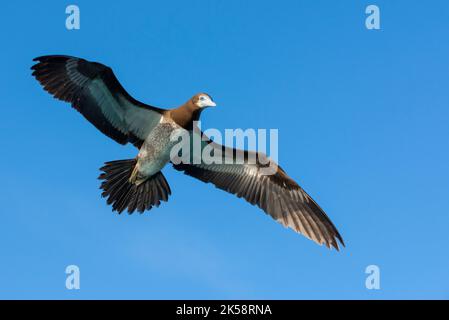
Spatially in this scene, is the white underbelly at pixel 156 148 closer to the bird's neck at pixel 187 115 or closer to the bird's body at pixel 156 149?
the bird's body at pixel 156 149

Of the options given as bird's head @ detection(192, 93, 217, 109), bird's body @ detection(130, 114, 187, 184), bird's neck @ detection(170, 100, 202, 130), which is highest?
bird's head @ detection(192, 93, 217, 109)

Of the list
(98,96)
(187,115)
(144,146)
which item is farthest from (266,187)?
(98,96)

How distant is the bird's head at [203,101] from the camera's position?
10.5 m

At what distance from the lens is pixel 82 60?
10539 millimetres

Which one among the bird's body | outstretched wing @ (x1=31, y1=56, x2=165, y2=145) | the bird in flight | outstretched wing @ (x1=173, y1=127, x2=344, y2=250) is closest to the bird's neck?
the bird in flight

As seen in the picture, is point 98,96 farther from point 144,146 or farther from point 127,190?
point 127,190

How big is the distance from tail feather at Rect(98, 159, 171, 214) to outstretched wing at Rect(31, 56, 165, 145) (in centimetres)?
51

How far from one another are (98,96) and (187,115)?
151 cm

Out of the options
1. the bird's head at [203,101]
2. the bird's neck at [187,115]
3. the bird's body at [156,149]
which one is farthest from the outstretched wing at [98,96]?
the bird's head at [203,101]

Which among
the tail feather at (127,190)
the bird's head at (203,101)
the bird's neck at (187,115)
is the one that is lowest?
the tail feather at (127,190)

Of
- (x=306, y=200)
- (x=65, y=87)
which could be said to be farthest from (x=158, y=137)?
(x=306, y=200)

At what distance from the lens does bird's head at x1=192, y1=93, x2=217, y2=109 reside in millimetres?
10453

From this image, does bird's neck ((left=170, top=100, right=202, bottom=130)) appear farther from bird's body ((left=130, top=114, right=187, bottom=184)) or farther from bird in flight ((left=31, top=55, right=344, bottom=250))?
bird's body ((left=130, top=114, right=187, bottom=184))

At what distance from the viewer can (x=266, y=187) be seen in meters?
11.6
